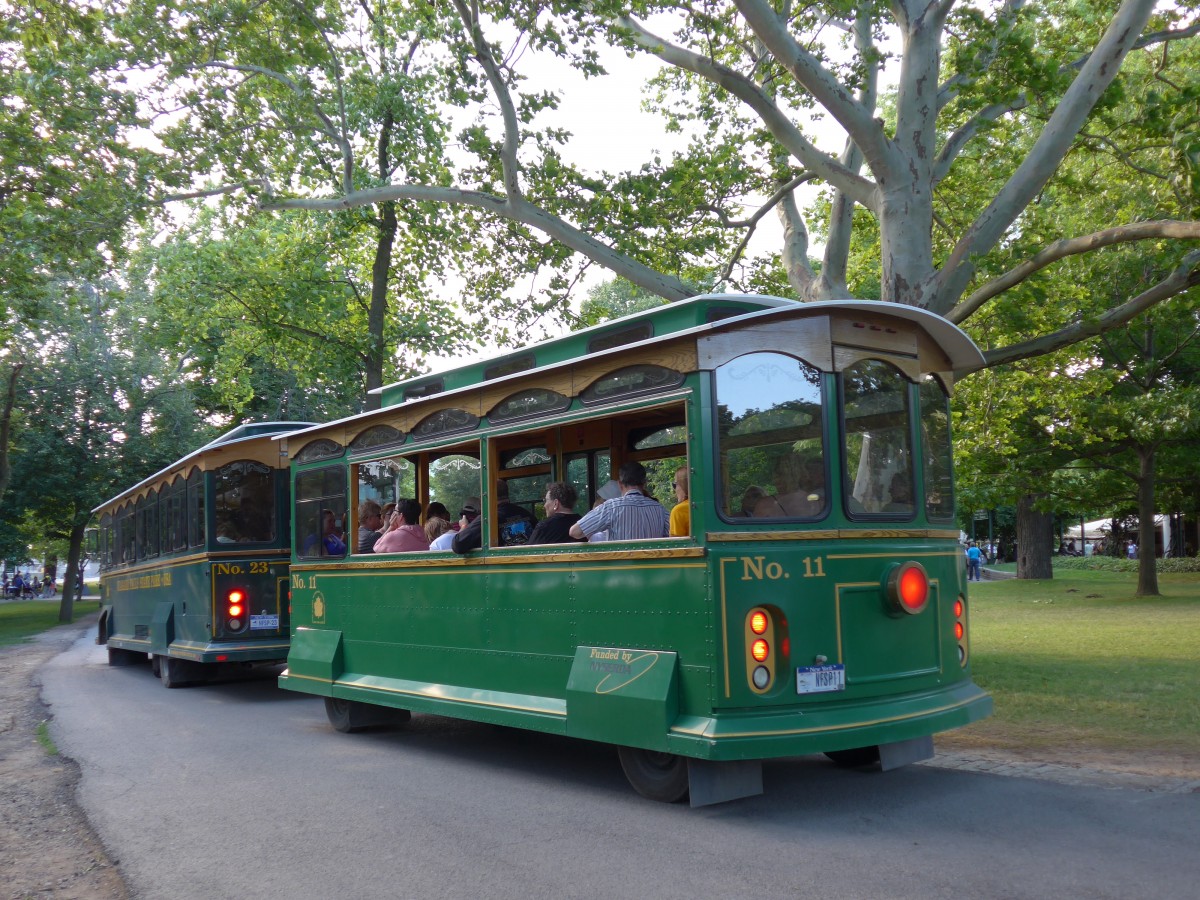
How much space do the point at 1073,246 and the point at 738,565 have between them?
6246 mm

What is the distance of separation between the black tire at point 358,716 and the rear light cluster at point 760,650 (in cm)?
474

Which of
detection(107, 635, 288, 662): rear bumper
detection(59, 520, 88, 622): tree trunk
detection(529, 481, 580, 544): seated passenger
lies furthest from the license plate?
detection(59, 520, 88, 622): tree trunk

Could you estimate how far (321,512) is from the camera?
10516mm

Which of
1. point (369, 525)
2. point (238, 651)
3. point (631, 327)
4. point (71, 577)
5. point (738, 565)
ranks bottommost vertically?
point (238, 651)

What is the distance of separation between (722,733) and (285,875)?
7.74 ft

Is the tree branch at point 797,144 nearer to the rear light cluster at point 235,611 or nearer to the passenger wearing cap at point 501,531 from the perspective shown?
the passenger wearing cap at point 501,531

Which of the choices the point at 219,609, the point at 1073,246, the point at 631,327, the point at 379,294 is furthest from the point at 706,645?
the point at 379,294

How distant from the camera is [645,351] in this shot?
21.9ft

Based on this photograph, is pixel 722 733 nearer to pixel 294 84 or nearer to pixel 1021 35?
pixel 1021 35

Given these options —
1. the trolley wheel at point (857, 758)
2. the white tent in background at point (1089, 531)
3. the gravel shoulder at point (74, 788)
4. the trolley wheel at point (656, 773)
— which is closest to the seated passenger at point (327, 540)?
the gravel shoulder at point (74, 788)

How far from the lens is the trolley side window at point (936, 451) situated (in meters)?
7.20

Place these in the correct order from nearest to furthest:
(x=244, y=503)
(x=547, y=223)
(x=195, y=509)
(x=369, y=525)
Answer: (x=369, y=525) → (x=244, y=503) → (x=547, y=223) → (x=195, y=509)

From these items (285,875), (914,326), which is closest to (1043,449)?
A: (914,326)

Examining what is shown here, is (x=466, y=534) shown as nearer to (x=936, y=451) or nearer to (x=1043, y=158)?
(x=936, y=451)
